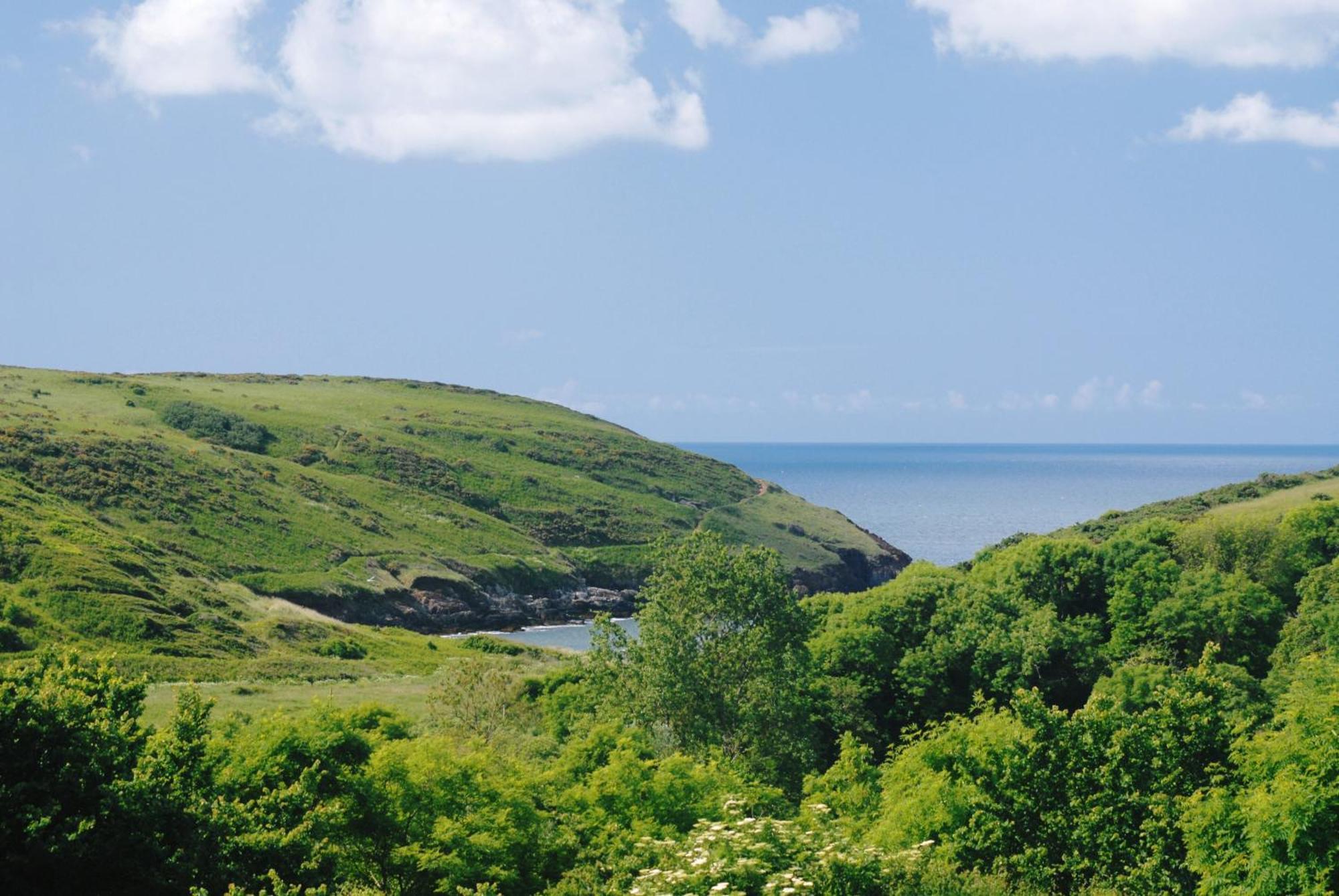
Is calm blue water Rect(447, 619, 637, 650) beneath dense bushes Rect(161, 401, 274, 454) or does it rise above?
beneath

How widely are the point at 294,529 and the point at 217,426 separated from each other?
43737mm

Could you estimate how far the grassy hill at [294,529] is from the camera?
8125 centimetres

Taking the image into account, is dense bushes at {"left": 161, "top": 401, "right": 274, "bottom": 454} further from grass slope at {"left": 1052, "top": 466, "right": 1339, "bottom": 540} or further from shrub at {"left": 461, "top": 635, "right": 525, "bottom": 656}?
grass slope at {"left": 1052, "top": 466, "right": 1339, "bottom": 540}

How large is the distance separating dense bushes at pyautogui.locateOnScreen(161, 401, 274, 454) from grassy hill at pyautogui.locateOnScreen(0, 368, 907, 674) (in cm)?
39

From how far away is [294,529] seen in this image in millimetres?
130250

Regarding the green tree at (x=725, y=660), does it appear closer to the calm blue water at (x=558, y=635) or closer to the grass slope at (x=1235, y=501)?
the grass slope at (x=1235, y=501)

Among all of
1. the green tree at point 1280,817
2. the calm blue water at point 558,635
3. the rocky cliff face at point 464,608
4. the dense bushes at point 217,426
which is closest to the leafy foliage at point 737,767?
the green tree at point 1280,817

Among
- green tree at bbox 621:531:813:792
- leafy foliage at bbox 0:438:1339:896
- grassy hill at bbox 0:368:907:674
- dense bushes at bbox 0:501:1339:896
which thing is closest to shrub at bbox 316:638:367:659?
grassy hill at bbox 0:368:907:674

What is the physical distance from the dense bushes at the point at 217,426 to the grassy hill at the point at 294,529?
0.39 m

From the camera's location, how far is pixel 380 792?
2570cm

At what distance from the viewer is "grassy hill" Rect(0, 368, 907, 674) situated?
3199 inches

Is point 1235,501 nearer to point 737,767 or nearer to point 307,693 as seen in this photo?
point 737,767

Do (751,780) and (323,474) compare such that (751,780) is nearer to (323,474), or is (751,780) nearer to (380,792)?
(380,792)

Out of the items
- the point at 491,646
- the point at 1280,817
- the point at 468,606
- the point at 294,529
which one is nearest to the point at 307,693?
the point at 491,646
